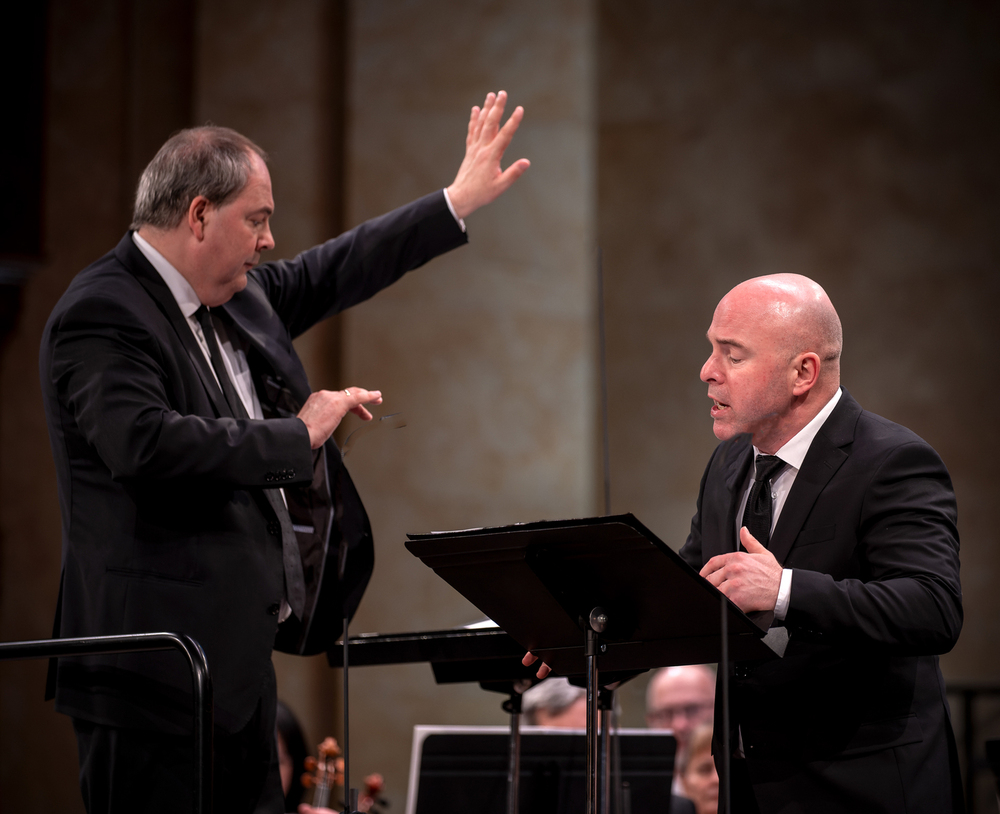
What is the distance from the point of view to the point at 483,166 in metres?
3.02

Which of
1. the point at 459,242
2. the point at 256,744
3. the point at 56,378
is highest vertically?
the point at 459,242

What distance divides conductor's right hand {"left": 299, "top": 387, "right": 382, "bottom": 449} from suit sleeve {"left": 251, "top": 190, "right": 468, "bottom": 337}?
61cm

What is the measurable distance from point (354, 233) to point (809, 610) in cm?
164

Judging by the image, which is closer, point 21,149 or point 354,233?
point 354,233

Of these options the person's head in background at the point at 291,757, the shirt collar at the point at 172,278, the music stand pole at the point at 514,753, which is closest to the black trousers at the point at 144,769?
the music stand pole at the point at 514,753

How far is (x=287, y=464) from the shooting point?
2318 millimetres

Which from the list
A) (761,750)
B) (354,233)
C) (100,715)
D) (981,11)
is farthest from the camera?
(981,11)

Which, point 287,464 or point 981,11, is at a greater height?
point 981,11

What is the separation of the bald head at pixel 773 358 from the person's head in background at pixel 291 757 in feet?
8.25

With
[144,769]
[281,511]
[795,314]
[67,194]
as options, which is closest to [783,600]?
[795,314]

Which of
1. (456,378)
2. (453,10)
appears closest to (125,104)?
(453,10)

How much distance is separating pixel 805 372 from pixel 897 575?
0.42m

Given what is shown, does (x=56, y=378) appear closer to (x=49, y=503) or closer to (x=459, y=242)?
(x=459, y=242)

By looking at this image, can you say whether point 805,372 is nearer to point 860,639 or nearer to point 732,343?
point 732,343
